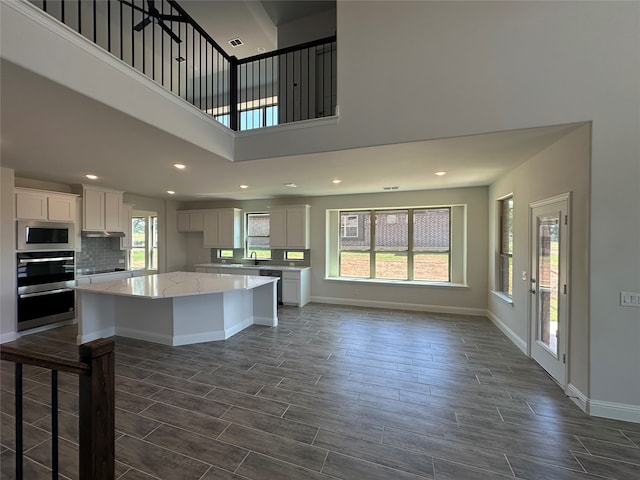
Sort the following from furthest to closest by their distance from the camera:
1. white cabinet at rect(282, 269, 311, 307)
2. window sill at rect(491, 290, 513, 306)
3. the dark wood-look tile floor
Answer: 1. white cabinet at rect(282, 269, 311, 307)
2. window sill at rect(491, 290, 513, 306)
3. the dark wood-look tile floor

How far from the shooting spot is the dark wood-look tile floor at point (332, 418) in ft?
6.12

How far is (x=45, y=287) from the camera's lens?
4.53 m

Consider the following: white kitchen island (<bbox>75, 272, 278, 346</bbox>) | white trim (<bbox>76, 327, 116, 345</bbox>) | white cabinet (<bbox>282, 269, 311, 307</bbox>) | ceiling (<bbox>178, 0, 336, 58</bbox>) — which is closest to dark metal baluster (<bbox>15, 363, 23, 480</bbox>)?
white kitchen island (<bbox>75, 272, 278, 346</bbox>)

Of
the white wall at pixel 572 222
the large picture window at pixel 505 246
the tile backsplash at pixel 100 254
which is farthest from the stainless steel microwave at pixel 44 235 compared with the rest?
the large picture window at pixel 505 246

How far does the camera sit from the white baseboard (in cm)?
546

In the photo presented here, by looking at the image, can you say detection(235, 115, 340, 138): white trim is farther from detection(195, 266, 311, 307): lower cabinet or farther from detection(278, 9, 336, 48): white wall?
detection(195, 266, 311, 307): lower cabinet

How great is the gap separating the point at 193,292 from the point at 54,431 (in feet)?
8.06

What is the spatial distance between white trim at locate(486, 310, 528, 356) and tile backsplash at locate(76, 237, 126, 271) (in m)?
7.68

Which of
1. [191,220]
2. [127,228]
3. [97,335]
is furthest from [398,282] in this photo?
[127,228]

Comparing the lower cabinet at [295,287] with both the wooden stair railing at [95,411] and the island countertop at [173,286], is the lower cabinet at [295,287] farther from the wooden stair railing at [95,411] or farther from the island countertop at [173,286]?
the wooden stair railing at [95,411]

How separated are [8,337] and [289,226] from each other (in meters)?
4.96

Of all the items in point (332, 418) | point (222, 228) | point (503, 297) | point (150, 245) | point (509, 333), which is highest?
point (222, 228)

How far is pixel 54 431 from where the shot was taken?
1.21 m

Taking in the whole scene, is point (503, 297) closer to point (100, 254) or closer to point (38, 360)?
point (38, 360)
